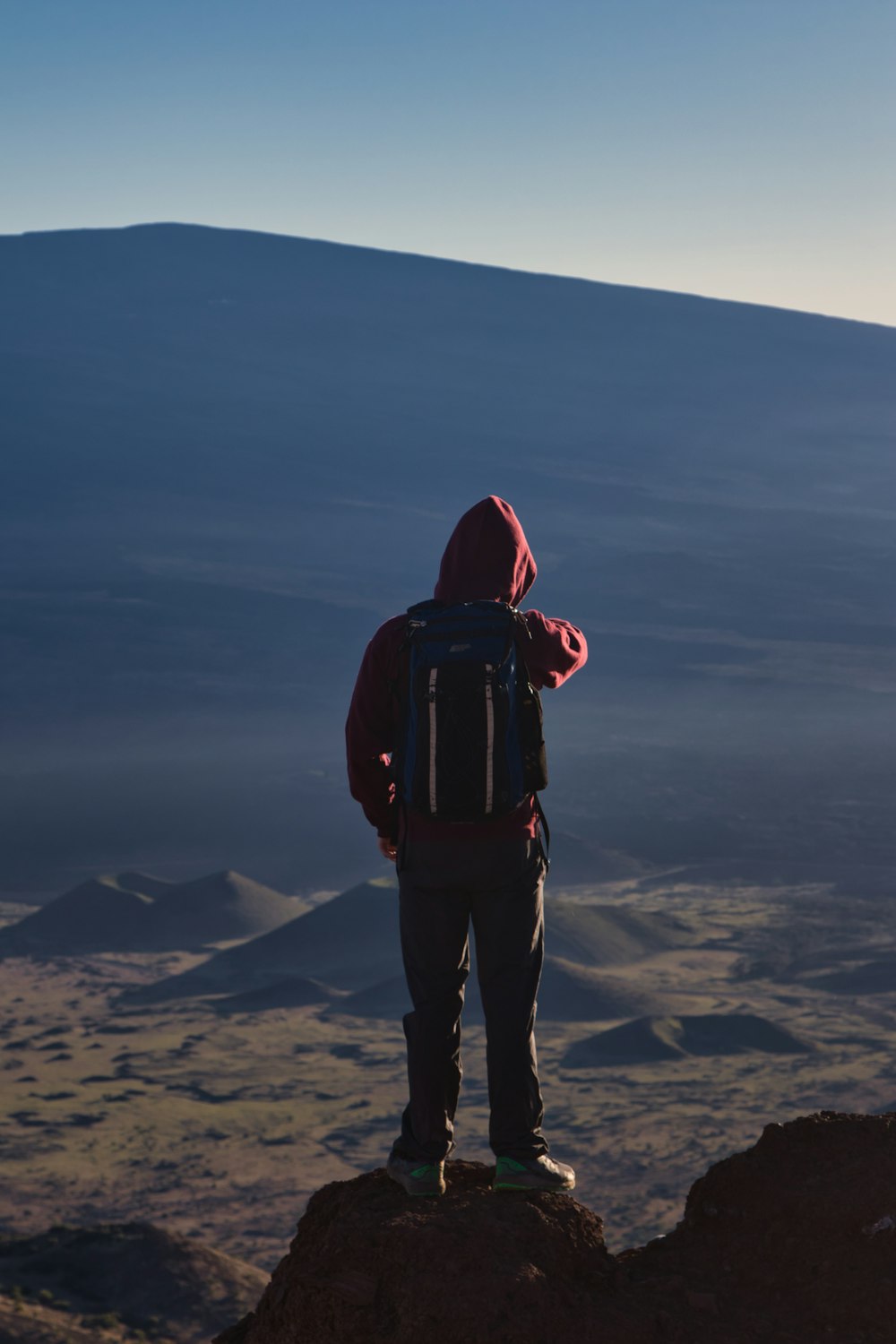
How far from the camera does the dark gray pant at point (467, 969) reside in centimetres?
331

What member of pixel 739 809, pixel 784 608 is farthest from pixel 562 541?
pixel 739 809

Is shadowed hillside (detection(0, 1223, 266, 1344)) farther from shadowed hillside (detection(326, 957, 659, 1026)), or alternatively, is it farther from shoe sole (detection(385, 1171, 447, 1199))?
shadowed hillside (detection(326, 957, 659, 1026))

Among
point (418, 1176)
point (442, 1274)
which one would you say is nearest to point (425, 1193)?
point (418, 1176)

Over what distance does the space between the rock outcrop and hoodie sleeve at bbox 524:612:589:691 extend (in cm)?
117

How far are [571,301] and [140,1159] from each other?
136988 mm

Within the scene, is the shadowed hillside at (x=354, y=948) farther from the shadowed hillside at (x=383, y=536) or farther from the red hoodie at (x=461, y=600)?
the red hoodie at (x=461, y=600)

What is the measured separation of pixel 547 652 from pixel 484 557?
285 mm

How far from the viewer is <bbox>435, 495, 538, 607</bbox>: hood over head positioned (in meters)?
3.43

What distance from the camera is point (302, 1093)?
57500 millimetres

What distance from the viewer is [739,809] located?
100 meters

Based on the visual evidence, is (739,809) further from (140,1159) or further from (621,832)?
(140,1159)

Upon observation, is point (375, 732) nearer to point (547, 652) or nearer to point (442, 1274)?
point (547, 652)

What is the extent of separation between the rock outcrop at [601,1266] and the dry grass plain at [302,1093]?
37.0 metres

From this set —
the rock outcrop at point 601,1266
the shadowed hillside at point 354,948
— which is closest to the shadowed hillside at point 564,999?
the shadowed hillside at point 354,948
